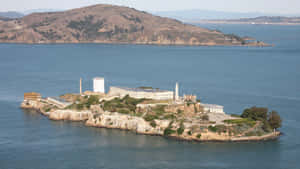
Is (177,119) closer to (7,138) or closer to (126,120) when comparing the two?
(126,120)

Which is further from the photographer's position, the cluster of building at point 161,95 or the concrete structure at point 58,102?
the concrete structure at point 58,102

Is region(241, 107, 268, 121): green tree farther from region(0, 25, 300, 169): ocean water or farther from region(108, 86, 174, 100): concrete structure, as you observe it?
region(108, 86, 174, 100): concrete structure

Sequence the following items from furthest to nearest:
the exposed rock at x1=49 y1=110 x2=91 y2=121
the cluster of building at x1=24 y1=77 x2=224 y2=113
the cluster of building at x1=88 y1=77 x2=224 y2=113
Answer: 1. the exposed rock at x1=49 y1=110 x2=91 y2=121
2. the cluster of building at x1=24 y1=77 x2=224 y2=113
3. the cluster of building at x1=88 y1=77 x2=224 y2=113

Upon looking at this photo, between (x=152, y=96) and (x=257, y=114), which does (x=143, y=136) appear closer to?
(x=152, y=96)

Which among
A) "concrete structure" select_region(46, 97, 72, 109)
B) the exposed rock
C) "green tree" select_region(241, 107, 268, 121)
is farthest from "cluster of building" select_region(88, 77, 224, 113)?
"concrete structure" select_region(46, 97, 72, 109)

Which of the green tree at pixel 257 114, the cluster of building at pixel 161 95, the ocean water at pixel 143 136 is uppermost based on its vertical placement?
the cluster of building at pixel 161 95

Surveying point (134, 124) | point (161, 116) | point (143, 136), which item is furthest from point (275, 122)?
point (134, 124)

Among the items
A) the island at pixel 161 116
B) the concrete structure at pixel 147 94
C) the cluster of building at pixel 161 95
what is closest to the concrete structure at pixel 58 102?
the island at pixel 161 116

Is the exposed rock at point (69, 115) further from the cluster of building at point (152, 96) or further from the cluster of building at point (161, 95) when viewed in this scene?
the cluster of building at point (161, 95)
